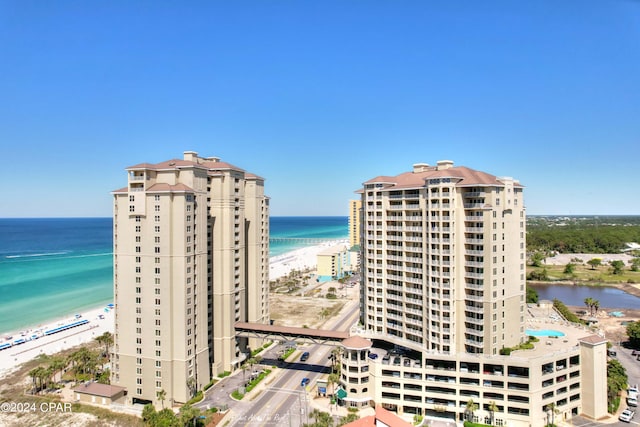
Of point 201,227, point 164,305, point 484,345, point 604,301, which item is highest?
point 201,227

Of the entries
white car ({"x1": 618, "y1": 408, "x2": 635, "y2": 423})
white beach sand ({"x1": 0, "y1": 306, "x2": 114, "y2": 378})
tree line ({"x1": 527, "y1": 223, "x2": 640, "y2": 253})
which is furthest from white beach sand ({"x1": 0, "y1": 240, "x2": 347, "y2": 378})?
tree line ({"x1": 527, "y1": 223, "x2": 640, "y2": 253})

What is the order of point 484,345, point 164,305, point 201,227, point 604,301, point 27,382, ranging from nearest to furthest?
point 484,345 → point 164,305 → point 201,227 → point 27,382 → point 604,301

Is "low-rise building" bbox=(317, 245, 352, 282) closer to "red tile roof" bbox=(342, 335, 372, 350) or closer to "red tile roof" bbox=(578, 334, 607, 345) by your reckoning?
"red tile roof" bbox=(342, 335, 372, 350)

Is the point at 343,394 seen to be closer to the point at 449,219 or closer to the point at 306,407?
the point at 306,407

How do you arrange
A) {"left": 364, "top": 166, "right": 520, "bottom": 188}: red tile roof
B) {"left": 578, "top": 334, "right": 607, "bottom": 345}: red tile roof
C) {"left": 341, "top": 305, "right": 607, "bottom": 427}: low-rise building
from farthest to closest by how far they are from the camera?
{"left": 364, "top": 166, "right": 520, "bottom": 188}: red tile roof, {"left": 578, "top": 334, "right": 607, "bottom": 345}: red tile roof, {"left": 341, "top": 305, "right": 607, "bottom": 427}: low-rise building

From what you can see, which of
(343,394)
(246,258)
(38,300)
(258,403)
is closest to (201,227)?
(246,258)

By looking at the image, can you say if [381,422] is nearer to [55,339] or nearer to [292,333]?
[292,333]

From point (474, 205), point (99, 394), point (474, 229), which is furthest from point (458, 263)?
point (99, 394)
